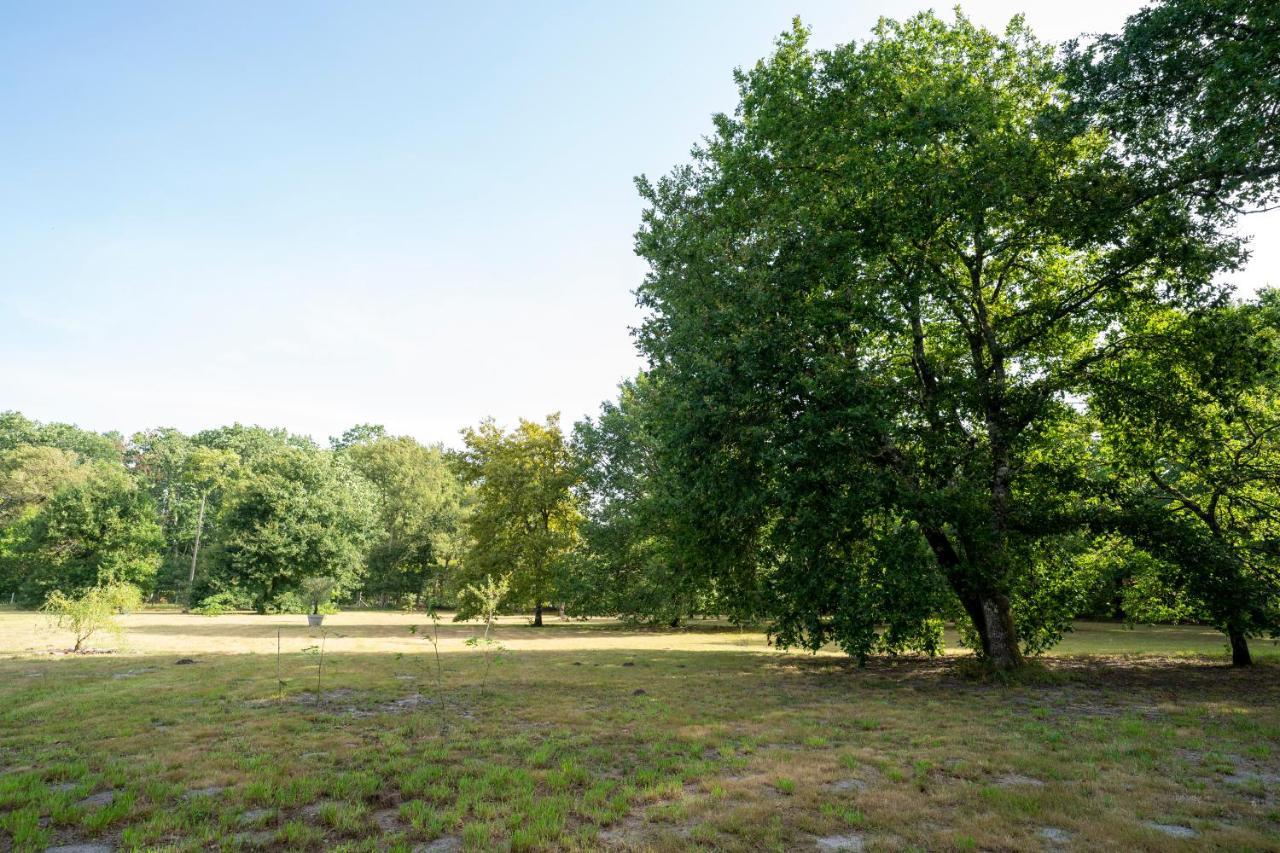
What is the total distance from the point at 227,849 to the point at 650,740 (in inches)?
174

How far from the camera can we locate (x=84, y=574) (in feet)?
127

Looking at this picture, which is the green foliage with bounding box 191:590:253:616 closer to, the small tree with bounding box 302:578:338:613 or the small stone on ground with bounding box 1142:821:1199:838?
the small tree with bounding box 302:578:338:613

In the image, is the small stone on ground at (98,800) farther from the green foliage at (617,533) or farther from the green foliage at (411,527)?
the green foliage at (411,527)

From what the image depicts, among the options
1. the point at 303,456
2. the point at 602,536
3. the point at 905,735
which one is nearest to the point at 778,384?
the point at 905,735

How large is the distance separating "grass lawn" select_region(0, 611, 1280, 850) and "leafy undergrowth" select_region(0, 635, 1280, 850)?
0.10 feet

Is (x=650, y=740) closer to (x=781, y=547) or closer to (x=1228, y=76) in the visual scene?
(x=781, y=547)

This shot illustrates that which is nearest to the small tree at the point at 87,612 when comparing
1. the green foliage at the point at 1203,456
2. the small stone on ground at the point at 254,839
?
the small stone on ground at the point at 254,839

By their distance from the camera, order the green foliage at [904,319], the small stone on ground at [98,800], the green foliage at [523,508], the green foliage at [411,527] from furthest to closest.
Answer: the green foliage at [411,527], the green foliage at [523,508], the green foliage at [904,319], the small stone on ground at [98,800]

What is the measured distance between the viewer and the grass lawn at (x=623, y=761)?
443cm

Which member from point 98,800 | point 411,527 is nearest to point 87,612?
point 98,800

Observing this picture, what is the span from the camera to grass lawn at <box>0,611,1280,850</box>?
443cm

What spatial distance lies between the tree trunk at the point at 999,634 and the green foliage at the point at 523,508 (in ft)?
63.1

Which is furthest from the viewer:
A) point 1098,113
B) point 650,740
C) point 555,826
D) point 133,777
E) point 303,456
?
point 303,456

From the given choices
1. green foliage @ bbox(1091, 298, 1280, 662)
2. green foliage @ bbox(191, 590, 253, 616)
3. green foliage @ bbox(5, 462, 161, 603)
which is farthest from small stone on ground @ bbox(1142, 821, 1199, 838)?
green foliage @ bbox(5, 462, 161, 603)
